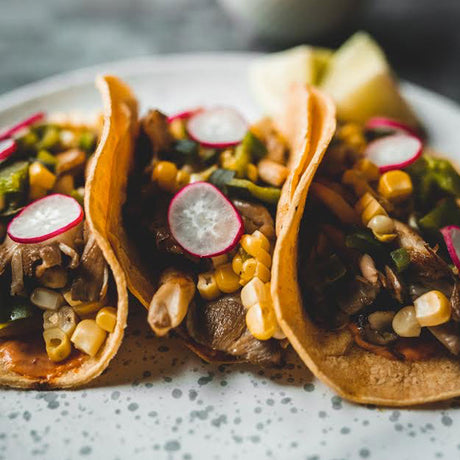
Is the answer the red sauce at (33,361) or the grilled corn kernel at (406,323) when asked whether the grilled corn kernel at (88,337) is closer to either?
the red sauce at (33,361)

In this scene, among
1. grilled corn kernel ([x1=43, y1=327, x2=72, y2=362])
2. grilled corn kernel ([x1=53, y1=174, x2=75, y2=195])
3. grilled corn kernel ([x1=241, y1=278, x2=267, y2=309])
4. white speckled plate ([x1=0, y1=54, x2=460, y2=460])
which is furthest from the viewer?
grilled corn kernel ([x1=53, y1=174, x2=75, y2=195])

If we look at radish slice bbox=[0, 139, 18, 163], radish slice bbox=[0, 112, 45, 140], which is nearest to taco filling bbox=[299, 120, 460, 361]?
radish slice bbox=[0, 139, 18, 163]

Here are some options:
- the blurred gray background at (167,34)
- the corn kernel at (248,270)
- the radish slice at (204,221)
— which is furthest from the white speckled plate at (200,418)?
the blurred gray background at (167,34)

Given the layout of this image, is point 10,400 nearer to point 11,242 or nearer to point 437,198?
point 11,242

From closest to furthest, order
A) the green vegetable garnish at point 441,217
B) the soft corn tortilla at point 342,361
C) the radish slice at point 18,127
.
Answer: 1. the soft corn tortilla at point 342,361
2. the green vegetable garnish at point 441,217
3. the radish slice at point 18,127

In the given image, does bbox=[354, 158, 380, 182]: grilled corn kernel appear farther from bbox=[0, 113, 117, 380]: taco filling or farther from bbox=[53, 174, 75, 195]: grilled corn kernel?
bbox=[53, 174, 75, 195]: grilled corn kernel

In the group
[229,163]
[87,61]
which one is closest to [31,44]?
[87,61]
